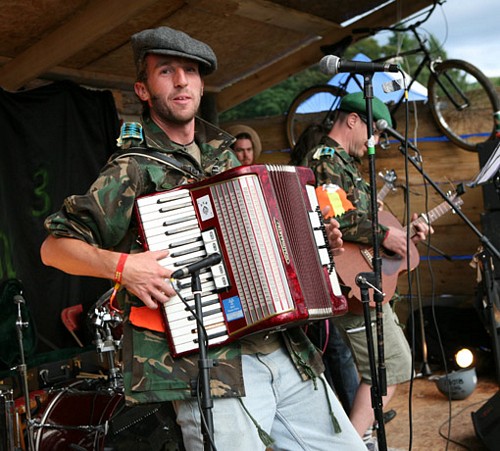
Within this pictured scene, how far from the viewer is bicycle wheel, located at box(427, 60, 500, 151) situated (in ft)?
19.7

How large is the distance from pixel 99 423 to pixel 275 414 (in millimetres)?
1522

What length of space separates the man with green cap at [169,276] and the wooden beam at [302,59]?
12.9ft

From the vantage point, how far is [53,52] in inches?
180

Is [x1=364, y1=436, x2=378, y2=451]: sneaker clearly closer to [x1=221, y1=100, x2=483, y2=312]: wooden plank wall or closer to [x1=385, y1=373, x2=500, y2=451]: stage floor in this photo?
[x1=385, y1=373, x2=500, y2=451]: stage floor

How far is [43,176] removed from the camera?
510 cm

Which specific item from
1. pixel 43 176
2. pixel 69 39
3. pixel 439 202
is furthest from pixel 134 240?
pixel 439 202

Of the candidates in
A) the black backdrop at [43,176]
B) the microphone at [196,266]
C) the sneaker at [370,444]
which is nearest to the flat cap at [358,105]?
the sneaker at [370,444]

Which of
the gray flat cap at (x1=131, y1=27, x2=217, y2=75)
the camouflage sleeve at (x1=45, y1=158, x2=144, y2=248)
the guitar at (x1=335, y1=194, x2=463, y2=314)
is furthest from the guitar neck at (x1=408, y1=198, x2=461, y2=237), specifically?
the camouflage sleeve at (x1=45, y1=158, x2=144, y2=248)

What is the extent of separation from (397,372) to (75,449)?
5.54ft

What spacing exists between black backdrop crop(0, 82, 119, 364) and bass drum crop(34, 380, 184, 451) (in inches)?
47.9

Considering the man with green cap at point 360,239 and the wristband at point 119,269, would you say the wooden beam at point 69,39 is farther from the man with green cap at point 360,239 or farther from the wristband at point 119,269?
the wristband at point 119,269

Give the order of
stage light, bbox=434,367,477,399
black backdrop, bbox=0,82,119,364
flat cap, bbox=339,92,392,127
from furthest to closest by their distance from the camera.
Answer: stage light, bbox=434,367,477,399
black backdrop, bbox=0,82,119,364
flat cap, bbox=339,92,392,127

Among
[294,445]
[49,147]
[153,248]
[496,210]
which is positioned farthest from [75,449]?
[496,210]

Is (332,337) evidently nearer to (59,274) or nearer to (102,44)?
(59,274)
